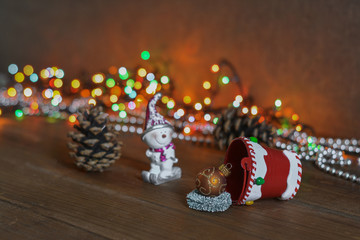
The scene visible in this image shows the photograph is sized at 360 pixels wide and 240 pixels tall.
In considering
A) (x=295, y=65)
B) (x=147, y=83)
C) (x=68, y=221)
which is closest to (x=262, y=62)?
(x=295, y=65)

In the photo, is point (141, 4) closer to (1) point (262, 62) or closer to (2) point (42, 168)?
(1) point (262, 62)

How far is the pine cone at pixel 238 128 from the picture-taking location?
129 centimetres

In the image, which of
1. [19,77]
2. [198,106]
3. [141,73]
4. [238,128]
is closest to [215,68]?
[198,106]

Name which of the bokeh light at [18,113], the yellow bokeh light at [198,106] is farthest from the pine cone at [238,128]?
the bokeh light at [18,113]

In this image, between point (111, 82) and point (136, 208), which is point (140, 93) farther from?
point (136, 208)

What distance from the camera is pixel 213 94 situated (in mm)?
1774

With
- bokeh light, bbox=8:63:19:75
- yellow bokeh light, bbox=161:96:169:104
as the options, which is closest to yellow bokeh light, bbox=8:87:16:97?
bokeh light, bbox=8:63:19:75

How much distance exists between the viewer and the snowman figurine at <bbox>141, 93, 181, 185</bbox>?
983 millimetres

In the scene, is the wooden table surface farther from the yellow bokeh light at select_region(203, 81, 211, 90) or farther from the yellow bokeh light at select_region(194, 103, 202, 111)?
the yellow bokeh light at select_region(203, 81, 211, 90)

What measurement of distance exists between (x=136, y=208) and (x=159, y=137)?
0.73 feet

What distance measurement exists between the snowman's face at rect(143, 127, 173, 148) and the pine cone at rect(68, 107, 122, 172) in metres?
0.13

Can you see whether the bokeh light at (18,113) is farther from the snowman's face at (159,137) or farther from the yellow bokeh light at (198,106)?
the snowman's face at (159,137)

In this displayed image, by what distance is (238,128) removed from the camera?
1.31 metres

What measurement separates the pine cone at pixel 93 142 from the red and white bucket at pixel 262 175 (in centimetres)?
35
